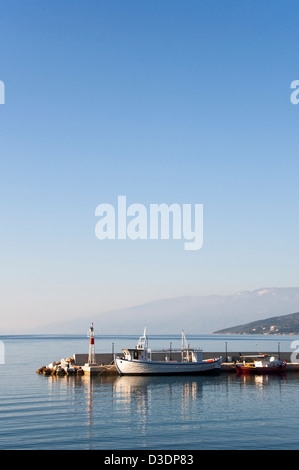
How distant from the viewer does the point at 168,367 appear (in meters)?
82.7

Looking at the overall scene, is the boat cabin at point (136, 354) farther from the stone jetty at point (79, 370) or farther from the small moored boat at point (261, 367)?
the small moored boat at point (261, 367)

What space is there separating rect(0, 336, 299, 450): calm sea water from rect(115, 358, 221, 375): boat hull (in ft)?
18.7

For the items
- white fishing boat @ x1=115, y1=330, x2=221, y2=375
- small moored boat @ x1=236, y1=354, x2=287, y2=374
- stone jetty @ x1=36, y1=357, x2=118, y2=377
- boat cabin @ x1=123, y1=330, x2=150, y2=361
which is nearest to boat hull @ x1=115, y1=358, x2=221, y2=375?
white fishing boat @ x1=115, y1=330, x2=221, y2=375

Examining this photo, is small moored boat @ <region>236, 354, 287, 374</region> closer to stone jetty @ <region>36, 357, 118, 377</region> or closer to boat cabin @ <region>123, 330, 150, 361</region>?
boat cabin @ <region>123, 330, 150, 361</region>

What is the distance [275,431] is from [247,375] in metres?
43.8

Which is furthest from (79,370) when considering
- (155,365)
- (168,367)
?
(168,367)

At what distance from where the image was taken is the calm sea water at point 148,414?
35.4m

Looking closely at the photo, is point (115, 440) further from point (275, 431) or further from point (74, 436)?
point (275, 431)

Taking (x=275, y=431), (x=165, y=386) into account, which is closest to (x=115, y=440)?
(x=275, y=431)

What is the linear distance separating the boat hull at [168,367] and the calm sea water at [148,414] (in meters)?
5.70

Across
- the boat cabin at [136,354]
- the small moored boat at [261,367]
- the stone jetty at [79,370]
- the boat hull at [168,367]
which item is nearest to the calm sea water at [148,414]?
the stone jetty at [79,370]

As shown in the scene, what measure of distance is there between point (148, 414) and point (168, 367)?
36.6 metres
